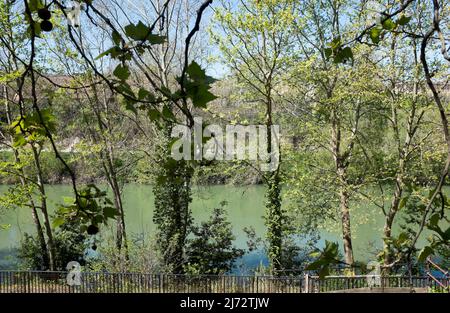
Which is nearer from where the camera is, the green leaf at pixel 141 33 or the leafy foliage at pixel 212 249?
the green leaf at pixel 141 33

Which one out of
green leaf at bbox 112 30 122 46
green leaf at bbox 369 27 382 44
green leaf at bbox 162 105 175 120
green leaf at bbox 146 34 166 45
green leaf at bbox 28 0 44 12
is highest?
green leaf at bbox 28 0 44 12

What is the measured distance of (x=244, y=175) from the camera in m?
14.4

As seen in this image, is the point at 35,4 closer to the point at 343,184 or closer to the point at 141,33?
the point at 141,33

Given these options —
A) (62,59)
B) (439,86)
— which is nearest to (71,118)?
(62,59)

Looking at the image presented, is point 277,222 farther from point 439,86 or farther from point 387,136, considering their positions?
point 439,86

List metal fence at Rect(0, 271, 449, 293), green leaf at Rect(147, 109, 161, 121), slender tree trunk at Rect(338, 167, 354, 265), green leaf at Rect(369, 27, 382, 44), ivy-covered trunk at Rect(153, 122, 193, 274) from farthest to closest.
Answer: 1. ivy-covered trunk at Rect(153, 122, 193, 274)
2. slender tree trunk at Rect(338, 167, 354, 265)
3. metal fence at Rect(0, 271, 449, 293)
4. green leaf at Rect(369, 27, 382, 44)
5. green leaf at Rect(147, 109, 161, 121)

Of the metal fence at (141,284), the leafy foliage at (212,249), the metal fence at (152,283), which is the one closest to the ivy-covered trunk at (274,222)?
the leafy foliage at (212,249)

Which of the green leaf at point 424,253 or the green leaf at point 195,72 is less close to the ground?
the green leaf at point 195,72

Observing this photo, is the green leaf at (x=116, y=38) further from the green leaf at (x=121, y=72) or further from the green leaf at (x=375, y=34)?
the green leaf at (x=375, y=34)

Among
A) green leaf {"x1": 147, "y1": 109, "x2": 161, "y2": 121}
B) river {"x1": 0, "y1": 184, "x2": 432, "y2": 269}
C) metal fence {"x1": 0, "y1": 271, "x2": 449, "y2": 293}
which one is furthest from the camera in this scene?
river {"x1": 0, "y1": 184, "x2": 432, "y2": 269}

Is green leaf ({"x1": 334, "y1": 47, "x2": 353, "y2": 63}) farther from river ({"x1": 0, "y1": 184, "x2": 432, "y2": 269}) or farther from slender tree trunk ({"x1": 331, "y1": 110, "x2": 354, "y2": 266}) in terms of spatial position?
river ({"x1": 0, "y1": 184, "x2": 432, "y2": 269})


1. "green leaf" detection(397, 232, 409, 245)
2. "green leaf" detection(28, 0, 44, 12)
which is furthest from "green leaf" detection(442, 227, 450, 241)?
"green leaf" detection(28, 0, 44, 12)
